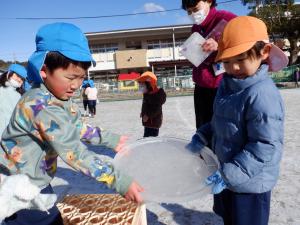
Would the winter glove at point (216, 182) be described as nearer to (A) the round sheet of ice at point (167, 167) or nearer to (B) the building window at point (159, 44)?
(A) the round sheet of ice at point (167, 167)

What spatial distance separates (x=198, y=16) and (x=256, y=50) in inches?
44.5

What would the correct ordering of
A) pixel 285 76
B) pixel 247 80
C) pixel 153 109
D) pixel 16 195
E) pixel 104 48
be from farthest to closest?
1. pixel 104 48
2. pixel 285 76
3. pixel 153 109
4. pixel 247 80
5. pixel 16 195

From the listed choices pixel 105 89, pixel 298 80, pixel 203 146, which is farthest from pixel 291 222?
pixel 105 89

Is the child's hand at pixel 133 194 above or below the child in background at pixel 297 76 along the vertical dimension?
above

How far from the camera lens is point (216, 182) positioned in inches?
67.9

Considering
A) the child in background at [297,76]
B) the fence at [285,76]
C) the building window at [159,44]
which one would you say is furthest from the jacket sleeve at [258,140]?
the building window at [159,44]

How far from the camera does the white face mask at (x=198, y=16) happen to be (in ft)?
8.95

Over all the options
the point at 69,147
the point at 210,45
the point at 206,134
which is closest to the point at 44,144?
the point at 69,147

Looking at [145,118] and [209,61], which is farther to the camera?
[145,118]

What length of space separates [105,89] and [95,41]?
10.1 metres

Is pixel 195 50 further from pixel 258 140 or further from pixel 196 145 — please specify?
pixel 258 140

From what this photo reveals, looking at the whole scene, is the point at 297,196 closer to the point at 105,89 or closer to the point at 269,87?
the point at 269,87

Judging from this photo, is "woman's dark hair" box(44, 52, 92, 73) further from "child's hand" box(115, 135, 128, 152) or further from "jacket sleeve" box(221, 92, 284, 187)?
"jacket sleeve" box(221, 92, 284, 187)

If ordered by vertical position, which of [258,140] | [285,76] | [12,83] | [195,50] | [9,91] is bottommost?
[285,76]
